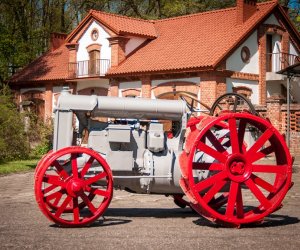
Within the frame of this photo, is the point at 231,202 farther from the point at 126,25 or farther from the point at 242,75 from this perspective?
the point at 126,25

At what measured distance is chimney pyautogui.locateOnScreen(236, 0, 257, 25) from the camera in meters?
26.5

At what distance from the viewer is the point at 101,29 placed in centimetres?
3078

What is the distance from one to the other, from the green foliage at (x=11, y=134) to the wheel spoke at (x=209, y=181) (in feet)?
43.6

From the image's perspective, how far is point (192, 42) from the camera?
27.6 meters

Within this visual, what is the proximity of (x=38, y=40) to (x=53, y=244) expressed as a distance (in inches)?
1443

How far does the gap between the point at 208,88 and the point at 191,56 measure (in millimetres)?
2021

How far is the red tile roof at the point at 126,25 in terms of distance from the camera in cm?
2970

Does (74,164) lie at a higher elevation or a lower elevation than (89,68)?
lower

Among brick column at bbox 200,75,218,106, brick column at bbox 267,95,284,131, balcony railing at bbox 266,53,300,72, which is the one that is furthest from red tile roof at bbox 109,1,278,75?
brick column at bbox 267,95,284,131

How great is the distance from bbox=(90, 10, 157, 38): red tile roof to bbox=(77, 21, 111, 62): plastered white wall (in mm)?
626

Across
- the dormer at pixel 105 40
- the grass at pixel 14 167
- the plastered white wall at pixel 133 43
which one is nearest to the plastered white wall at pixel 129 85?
the dormer at pixel 105 40

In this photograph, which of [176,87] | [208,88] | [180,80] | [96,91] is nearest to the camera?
[208,88]

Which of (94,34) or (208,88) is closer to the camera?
(208,88)

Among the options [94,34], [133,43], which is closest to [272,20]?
[133,43]
